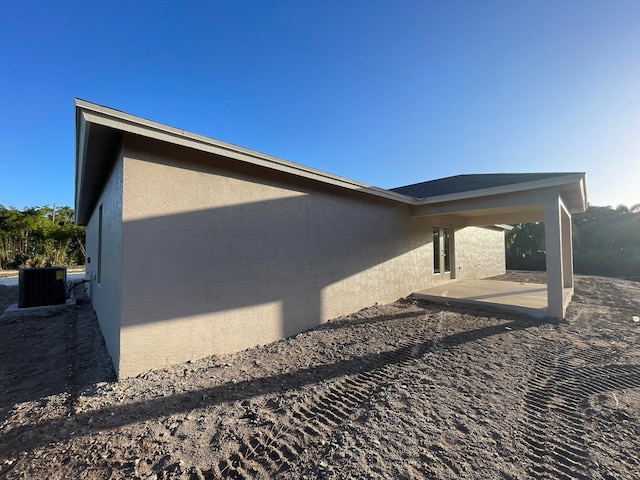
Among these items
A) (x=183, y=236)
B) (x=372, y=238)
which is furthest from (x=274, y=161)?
(x=372, y=238)

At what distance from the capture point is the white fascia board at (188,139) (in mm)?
2850

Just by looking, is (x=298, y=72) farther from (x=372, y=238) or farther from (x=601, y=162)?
(x=601, y=162)

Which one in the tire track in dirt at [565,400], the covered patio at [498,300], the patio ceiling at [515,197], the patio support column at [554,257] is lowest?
the tire track in dirt at [565,400]

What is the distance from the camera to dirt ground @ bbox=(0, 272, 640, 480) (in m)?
1.88

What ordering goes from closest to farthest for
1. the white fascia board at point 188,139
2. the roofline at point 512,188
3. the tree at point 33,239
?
the white fascia board at point 188,139 < the roofline at point 512,188 < the tree at point 33,239

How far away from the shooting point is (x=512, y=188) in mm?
6137

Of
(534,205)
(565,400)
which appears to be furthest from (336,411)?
(534,205)

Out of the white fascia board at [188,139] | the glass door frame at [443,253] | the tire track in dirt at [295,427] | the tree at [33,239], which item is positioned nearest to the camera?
the tire track in dirt at [295,427]

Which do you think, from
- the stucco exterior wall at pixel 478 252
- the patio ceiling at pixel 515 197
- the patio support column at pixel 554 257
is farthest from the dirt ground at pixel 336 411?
the stucco exterior wall at pixel 478 252

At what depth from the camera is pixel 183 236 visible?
3600 millimetres

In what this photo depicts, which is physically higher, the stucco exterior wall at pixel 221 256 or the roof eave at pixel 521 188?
the roof eave at pixel 521 188

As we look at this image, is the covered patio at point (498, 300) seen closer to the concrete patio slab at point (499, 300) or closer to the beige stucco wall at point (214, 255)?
the concrete patio slab at point (499, 300)

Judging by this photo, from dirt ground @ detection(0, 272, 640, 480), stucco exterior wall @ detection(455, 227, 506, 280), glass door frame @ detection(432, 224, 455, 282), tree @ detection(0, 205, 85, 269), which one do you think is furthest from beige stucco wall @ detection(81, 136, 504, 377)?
tree @ detection(0, 205, 85, 269)

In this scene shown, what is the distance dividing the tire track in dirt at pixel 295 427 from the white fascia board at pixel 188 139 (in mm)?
3215
